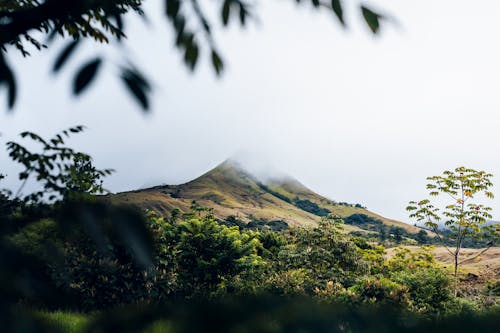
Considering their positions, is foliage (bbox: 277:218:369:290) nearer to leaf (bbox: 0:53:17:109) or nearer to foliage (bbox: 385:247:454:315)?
foliage (bbox: 385:247:454:315)

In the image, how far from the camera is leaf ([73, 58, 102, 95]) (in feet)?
2.89

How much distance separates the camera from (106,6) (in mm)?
1050

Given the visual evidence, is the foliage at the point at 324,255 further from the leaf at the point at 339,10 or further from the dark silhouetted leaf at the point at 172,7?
the dark silhouetted leaf at the point at 172,7

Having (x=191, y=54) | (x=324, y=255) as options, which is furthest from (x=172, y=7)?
(x=324, y=255)

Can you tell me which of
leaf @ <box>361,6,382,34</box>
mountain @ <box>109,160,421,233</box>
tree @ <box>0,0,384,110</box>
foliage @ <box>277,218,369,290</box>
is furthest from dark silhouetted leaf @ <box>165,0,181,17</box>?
mountain @ <box>109,160,421,233</box>

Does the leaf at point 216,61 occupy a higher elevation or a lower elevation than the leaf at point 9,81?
higher

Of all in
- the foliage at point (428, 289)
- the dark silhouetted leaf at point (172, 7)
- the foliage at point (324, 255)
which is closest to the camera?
the dark silhouetted leaf at point (172, 7)

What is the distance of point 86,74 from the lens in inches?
35.1

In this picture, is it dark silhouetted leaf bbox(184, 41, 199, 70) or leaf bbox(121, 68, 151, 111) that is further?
dark silhouetted leaf bbox(184, 41, 199, 70)

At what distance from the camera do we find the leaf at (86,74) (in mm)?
879

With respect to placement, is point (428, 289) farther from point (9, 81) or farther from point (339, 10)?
point (9, 81)

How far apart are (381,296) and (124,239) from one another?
23.8ft

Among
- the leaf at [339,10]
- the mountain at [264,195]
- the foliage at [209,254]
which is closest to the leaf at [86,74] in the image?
the leaf at [339,10]

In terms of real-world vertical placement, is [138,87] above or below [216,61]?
below
